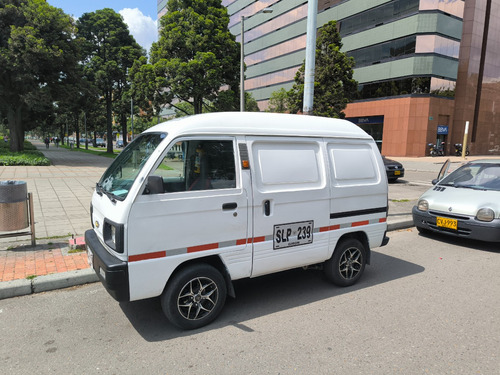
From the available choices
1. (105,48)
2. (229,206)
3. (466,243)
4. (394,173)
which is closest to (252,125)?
(229,206)

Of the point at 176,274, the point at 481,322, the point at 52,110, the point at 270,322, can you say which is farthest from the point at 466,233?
the point at 52,110

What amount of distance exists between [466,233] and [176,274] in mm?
5266

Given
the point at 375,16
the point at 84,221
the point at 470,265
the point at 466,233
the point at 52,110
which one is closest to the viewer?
the point at 470,265

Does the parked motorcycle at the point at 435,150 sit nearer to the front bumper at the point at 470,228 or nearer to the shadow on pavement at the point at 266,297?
the front bumper at the point at 470,228

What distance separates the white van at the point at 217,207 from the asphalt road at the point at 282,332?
0.38 m

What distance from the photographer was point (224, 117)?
3461 millimetres

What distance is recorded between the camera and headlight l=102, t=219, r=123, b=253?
291 cm

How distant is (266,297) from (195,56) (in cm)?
1940

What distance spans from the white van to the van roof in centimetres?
1

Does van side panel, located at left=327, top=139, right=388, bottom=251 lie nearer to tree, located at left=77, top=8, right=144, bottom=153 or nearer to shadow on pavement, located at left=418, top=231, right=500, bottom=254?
shadow on pavement, located at left=418, top=231, right=500, bottom=254

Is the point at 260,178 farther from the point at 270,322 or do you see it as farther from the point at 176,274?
the point at 270,322

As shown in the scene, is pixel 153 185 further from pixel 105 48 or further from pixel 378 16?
pixel 378 16

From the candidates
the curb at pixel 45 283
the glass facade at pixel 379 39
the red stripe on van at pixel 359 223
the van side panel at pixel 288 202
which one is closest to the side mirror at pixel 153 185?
the van side panel at pixel 288 202

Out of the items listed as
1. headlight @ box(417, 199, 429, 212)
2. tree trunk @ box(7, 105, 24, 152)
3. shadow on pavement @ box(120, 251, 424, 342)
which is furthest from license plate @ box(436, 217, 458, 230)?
tree trunk @ box(7, 105, 24, 152)
